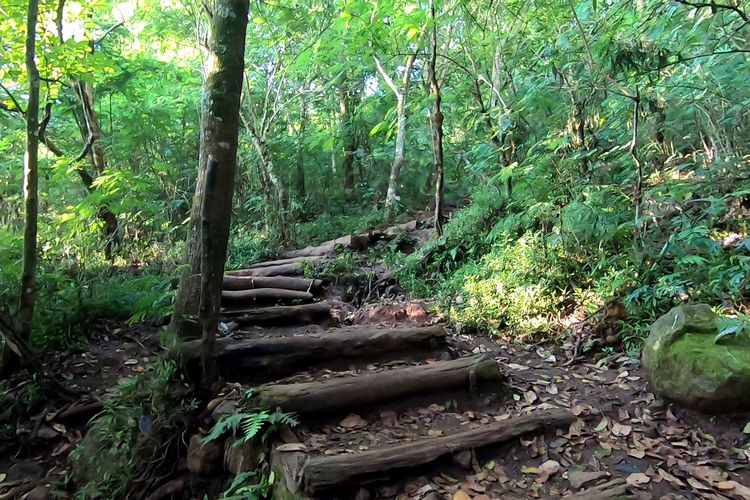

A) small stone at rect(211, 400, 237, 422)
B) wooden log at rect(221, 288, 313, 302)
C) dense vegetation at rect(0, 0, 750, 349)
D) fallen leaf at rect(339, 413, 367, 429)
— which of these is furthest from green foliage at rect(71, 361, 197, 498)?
wooden log at rect(221, 288, 313, 302)

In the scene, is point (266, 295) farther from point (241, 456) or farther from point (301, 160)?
point (301, 160)

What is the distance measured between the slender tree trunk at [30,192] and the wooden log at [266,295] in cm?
Answer: 220

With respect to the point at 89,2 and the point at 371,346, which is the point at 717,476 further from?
the point at 89,2

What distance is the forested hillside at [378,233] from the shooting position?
348cm

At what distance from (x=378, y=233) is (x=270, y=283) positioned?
310 centimetres

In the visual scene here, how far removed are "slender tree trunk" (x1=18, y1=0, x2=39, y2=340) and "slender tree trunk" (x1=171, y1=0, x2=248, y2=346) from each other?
196cm

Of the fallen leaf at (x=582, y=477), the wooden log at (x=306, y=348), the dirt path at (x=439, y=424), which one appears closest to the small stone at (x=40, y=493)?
the dirt path at (x=439, y=424)

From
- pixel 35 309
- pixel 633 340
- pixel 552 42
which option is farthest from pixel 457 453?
pixel 552 42

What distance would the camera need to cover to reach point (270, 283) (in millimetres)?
6887

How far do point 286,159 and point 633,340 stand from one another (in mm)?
11117

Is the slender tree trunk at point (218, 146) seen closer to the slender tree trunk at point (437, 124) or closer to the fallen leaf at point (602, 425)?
the fallen leaf at point (602, 425)

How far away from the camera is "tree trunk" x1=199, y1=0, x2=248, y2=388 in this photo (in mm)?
3451

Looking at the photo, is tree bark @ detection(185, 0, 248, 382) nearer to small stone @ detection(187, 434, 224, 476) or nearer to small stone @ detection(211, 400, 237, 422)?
small stone @ detection(211, 400, 237, 422)

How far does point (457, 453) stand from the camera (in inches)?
113
